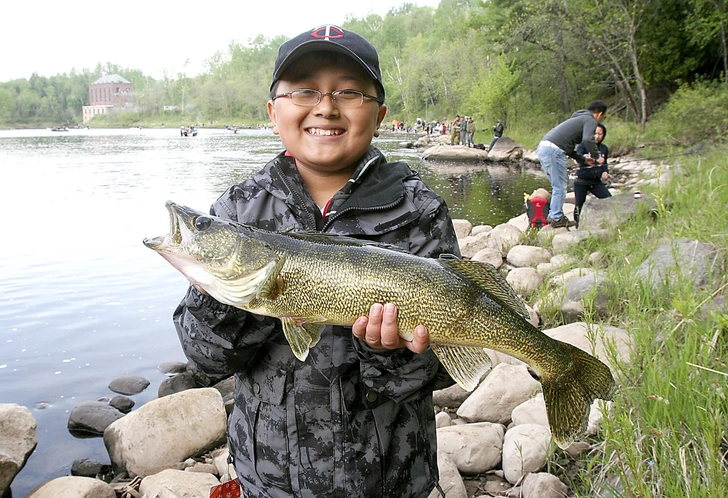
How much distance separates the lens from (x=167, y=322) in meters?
8.19

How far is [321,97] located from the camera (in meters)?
2.41

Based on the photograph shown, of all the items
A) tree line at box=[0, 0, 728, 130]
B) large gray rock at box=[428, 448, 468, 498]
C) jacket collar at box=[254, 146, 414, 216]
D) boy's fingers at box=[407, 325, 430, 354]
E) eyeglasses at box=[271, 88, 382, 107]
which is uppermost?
tree line at box=[0, 0, 728, 130]

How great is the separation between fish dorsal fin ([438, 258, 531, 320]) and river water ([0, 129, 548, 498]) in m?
4.53

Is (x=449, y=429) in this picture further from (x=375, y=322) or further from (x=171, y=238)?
(x=171, y=238)

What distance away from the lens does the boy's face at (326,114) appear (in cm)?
240

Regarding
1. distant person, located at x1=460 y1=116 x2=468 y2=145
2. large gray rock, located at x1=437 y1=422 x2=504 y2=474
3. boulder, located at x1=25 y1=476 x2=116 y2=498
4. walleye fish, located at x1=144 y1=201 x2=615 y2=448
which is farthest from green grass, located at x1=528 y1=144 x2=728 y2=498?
distant person, located at x1=460 y1=116 x2=468 y2=145

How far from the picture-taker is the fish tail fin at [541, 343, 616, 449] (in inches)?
93.7

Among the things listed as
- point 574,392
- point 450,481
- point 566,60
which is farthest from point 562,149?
point 566,60

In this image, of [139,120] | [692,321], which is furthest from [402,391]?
[139,120]

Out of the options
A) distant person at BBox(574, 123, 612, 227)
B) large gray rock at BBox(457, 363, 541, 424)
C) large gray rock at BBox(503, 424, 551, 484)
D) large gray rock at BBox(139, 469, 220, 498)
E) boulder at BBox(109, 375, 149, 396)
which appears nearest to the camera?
large gray rock at BBox(503, 424, 551, 484)

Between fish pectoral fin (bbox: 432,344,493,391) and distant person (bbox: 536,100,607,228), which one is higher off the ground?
distant person (bbox: 536,100,607,228)

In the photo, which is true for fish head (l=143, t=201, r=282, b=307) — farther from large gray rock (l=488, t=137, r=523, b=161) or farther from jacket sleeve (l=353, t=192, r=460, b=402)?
large gray rock (l=488, t=137, r=523, b=161)

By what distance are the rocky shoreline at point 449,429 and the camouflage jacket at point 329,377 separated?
1081 mm

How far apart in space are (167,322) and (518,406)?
224 inches
